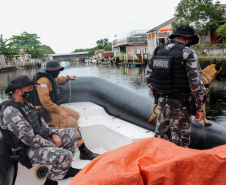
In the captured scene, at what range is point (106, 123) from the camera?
293cm

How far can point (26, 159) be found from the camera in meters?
1.83

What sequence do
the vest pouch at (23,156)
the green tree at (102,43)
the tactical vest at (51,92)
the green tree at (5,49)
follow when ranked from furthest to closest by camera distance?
the green tree at (102,43), the green tree at (5,49), the tactical vest at (51,92), the vest pouch at (23,156)

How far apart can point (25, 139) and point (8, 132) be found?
15cm

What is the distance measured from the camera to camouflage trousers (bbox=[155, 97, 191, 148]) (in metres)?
1.89

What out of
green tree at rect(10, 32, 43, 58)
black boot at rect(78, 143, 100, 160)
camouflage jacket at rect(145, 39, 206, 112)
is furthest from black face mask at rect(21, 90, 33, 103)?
green tree at rect(10, 32, 43, 58)

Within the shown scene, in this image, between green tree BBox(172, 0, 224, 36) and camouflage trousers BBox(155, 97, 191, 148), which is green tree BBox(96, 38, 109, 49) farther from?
camouflage trousers BBox(155, 97, 191, 148)

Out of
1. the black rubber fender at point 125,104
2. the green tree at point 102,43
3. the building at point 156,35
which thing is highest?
the green tree at point 102,43

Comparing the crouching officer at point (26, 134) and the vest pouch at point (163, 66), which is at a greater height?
the vest pouch at point (163, 66)

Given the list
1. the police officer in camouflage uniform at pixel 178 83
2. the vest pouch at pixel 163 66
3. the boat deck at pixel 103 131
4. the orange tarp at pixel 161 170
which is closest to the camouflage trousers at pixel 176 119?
the police officer in camouflage uniform at pixel 178 83

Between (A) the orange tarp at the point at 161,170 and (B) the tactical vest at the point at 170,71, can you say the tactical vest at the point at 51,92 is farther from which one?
(A) the orange tarp at the point at 161,170

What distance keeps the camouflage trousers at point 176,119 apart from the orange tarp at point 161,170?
0.80 metres

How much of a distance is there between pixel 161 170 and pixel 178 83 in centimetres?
104

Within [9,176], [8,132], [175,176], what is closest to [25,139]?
[8,132]

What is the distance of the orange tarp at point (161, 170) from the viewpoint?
94 centimetres
